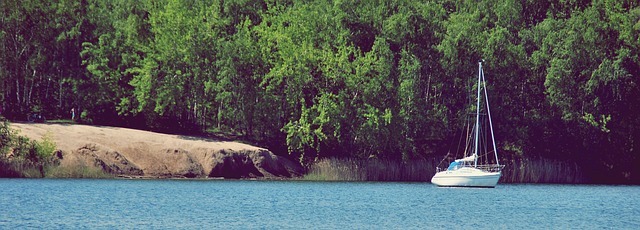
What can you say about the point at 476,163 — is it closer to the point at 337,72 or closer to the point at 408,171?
the point at 408,171

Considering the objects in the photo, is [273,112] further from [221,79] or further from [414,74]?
[414,74]

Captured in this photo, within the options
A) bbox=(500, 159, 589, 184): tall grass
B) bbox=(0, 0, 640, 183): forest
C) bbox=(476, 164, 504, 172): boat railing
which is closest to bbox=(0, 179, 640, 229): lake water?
bbox=(476, 164, 504, 172): boat railing

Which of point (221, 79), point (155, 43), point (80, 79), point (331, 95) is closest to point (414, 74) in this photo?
point (331, 95)

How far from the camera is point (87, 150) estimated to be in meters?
68.4

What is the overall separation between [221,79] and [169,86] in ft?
12.3

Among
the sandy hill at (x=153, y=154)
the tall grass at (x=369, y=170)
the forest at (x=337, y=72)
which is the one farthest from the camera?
the forest at (x=337, y=72)

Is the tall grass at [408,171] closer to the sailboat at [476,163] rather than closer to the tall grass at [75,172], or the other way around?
the sailboat at [476,163]

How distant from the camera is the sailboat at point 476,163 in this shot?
69875 mm

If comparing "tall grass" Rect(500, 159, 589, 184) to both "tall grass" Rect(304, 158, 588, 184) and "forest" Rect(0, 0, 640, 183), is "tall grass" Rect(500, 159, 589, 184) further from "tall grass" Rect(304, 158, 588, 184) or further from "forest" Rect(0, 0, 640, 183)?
"forest" Rect(0, 0, 640, 183)

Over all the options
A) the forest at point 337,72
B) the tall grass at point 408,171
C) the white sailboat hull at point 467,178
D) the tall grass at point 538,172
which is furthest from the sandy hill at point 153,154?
the tall grass at point 538,172

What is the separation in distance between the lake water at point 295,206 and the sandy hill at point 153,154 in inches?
124

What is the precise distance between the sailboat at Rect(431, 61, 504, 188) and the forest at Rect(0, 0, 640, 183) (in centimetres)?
115

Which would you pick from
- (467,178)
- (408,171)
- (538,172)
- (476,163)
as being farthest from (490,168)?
(467,178)

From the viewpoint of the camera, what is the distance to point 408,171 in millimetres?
76062
